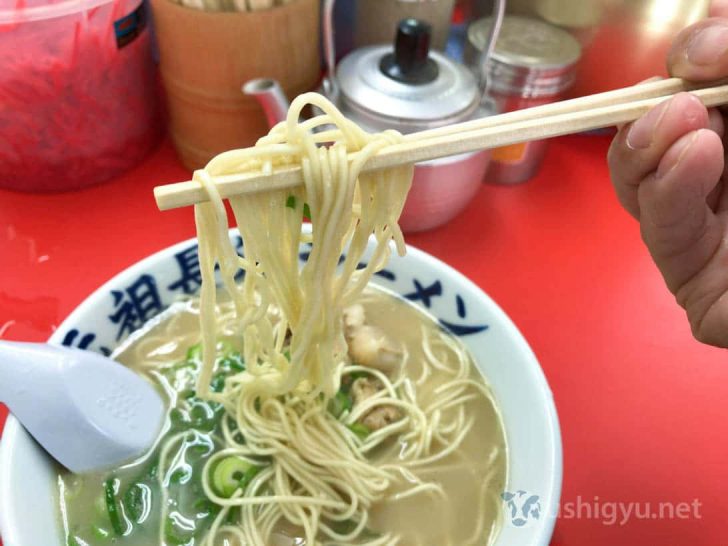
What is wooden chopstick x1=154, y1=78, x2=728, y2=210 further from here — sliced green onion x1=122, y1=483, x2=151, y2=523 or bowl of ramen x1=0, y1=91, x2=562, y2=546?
sliced green onion x1=122, y1=483, x2=151, y2=523

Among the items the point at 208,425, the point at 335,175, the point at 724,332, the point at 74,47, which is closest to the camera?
the point at 335,175

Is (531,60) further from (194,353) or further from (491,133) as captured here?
(194,353)

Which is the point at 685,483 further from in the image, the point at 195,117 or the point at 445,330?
the point at 195,117

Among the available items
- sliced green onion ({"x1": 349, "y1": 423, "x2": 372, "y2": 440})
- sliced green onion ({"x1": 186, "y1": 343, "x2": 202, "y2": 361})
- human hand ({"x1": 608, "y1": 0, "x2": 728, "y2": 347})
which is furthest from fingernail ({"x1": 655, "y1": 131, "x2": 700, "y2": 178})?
sliced green onion ({"x1": 186, "y1": 343, "x2": 202, "y2": 361})

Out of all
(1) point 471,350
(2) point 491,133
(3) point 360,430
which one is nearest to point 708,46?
(2) point 491,133

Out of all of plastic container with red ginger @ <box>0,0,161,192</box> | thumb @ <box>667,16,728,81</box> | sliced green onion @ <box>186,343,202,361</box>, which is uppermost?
thumb @ <box>667,16,728,81</box>

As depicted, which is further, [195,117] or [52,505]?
[195,117]

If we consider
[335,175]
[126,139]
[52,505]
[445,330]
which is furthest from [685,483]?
[126,139]
